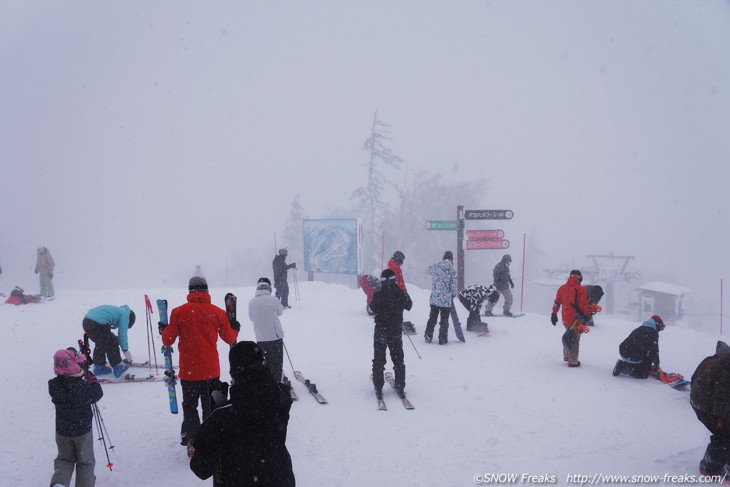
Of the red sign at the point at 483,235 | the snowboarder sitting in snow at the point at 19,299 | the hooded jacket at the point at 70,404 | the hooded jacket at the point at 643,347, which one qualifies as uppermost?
the red sign at the point at 483,235

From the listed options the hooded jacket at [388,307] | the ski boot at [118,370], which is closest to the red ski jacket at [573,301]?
the hooded jacket at [388,307]

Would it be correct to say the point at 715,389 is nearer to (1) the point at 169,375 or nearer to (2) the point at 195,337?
(2) the point at 195,337

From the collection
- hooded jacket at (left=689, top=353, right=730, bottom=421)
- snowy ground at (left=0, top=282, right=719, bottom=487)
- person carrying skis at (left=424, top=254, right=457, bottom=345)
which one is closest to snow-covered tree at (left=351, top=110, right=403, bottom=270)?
person carrying skis at (left=424, top=254, right=457, bottom=345)

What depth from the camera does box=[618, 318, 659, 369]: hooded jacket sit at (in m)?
7.73

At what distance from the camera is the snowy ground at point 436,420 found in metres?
4.74

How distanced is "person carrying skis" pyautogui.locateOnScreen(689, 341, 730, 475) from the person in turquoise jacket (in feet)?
29.0

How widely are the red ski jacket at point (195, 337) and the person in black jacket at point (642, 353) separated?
728cm

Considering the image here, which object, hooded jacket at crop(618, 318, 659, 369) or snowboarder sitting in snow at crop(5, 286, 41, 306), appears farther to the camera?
snowboarder sitting in snow at crop(5, 286, 41, 306)

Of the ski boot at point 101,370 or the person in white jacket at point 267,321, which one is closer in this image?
the person in white jacket at point 267,321

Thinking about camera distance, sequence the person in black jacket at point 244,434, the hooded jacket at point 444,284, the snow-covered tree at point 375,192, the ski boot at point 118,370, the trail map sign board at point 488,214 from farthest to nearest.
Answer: the snow-covered tree at point 375,192, the trail map sign board at point 488,214, the hooded jacket at point 444,284, the ski boot at point 118,370, the person in black jacket at point 244,434

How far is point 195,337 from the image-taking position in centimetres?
484

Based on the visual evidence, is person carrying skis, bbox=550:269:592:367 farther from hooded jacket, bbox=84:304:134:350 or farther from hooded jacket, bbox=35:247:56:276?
hooded jacket, bbox=35:247:56:276

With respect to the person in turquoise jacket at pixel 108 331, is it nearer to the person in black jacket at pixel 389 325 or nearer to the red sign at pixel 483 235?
the person in black jacket at pixel 389 325

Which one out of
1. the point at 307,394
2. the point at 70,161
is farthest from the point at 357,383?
the point at 70,161
